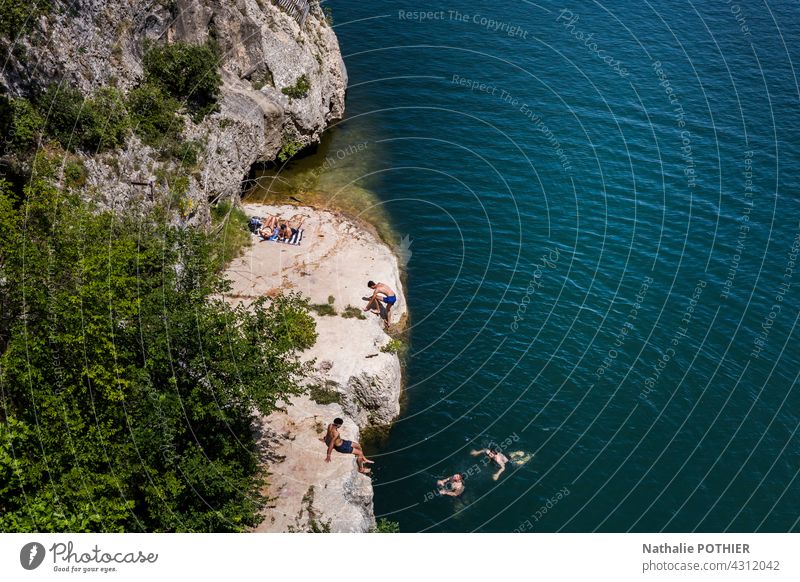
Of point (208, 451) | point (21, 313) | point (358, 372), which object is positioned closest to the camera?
point (21, 313)

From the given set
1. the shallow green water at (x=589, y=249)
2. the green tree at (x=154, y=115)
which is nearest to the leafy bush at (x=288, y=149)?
the shallow green water at (x=589, y=249)

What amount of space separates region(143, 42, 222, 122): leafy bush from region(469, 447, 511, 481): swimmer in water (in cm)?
2271

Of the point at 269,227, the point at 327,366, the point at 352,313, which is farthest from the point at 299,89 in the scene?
the point at 327,366

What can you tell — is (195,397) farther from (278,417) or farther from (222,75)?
(222,75)

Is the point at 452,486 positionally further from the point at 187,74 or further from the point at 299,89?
the point at 299,89

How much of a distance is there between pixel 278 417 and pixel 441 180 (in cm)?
2366

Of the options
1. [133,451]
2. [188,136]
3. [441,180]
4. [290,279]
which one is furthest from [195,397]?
[441,180]

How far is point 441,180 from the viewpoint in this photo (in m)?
49.3

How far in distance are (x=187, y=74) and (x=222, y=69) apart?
188 inches

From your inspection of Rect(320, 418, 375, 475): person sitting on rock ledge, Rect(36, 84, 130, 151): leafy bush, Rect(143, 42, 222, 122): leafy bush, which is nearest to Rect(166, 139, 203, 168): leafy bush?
Rect(143, 42, 222, 122): leafy bush

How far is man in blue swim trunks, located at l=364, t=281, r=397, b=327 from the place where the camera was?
122 ft

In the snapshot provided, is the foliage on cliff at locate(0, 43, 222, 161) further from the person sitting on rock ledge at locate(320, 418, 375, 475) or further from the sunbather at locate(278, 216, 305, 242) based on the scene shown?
the person sitting on rock ledge at locate(320, 418, 375, 475)

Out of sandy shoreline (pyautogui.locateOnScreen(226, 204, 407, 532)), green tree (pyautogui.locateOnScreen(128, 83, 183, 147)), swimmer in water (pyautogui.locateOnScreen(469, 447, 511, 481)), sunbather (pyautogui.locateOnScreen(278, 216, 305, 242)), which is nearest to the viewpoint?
sandy shoreline (pyautogui.locateOnScreen(226, 204, 407, 532))

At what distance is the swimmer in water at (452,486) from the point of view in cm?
3173
